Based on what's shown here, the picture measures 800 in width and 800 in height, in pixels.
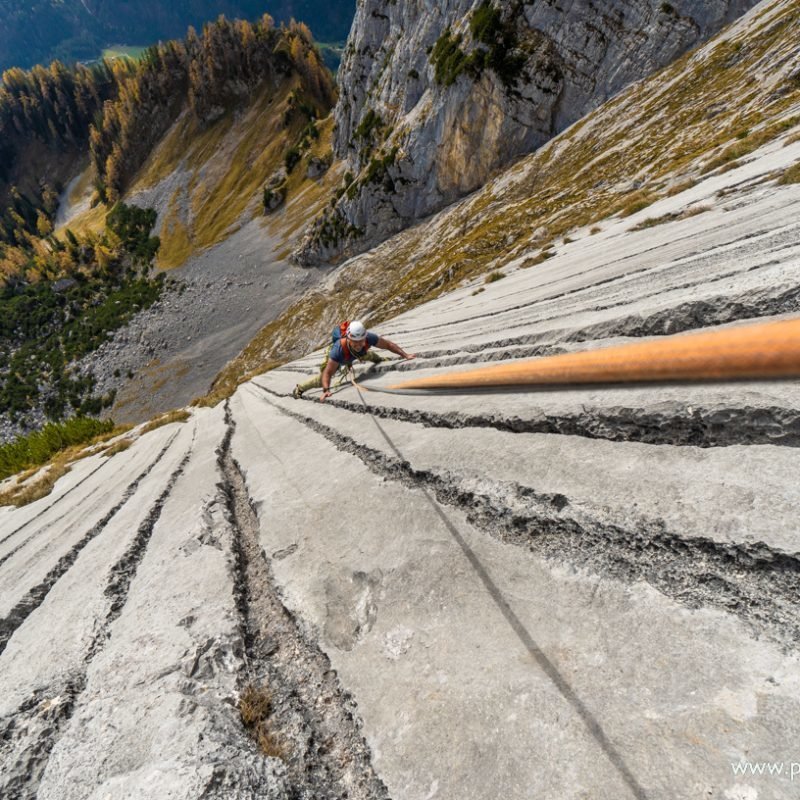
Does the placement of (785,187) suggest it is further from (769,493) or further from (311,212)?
(311,212)

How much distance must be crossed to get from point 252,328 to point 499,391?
70.1 m

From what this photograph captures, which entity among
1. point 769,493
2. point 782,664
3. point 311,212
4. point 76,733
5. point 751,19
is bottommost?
point 782,664

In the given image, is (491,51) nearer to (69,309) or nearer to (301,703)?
(301,703)

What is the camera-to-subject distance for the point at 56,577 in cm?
461

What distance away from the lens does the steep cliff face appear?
39375 millimetres

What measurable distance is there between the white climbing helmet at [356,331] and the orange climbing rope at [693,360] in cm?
569

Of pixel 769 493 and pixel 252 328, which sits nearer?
pixel 769 493

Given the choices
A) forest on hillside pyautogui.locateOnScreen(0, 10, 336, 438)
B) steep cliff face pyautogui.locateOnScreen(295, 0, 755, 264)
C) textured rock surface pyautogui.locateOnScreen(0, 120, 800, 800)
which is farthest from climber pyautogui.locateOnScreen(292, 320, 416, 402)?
forest on hillside pyautogui.locateOnScreen(0, 10, 336, 438)

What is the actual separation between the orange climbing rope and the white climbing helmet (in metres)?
5.69

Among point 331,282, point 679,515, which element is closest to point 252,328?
point 331,282

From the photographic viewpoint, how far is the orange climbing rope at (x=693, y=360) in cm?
191

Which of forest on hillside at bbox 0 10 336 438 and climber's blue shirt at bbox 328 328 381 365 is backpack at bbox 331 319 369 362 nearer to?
climber's blue shirt at bbox 328 328 381 365

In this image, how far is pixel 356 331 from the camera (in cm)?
863

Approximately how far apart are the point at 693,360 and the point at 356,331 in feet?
23.2
